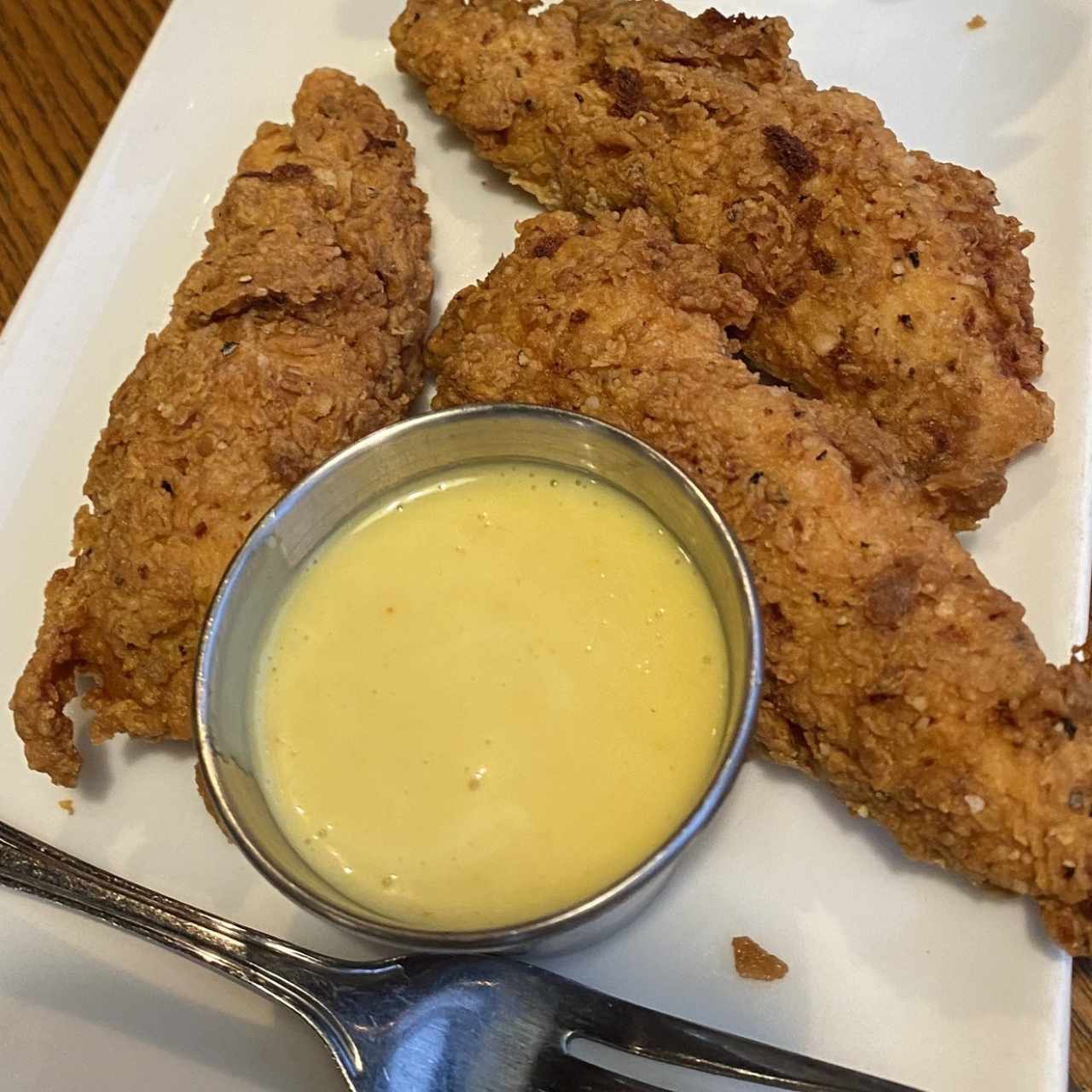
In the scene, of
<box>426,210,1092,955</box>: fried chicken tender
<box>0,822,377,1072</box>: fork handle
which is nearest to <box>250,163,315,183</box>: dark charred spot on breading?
<box>426,210,1092,955</box>: fried chicken tender

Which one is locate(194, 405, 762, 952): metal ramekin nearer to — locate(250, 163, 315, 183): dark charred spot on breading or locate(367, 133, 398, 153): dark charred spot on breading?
locate(250, 163, 315, 183): dark charred spot on breading

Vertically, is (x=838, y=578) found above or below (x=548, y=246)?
Answer: below

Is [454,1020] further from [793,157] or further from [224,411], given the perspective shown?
[793,157]

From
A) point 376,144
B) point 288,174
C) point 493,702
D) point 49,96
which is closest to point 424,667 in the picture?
point 493,702

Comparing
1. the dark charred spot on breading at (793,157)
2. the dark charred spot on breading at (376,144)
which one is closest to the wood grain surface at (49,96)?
the dark charred spot on breading at (376,144)

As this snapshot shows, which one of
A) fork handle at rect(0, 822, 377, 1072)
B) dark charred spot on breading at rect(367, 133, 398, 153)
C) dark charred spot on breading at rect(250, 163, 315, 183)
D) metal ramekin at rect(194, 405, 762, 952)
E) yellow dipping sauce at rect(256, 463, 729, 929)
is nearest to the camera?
metal ramekin at rect(194, 405, 762, 952)

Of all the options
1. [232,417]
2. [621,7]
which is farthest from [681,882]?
[621,7]

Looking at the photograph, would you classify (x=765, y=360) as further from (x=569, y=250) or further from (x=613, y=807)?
(x=613, y=807)
